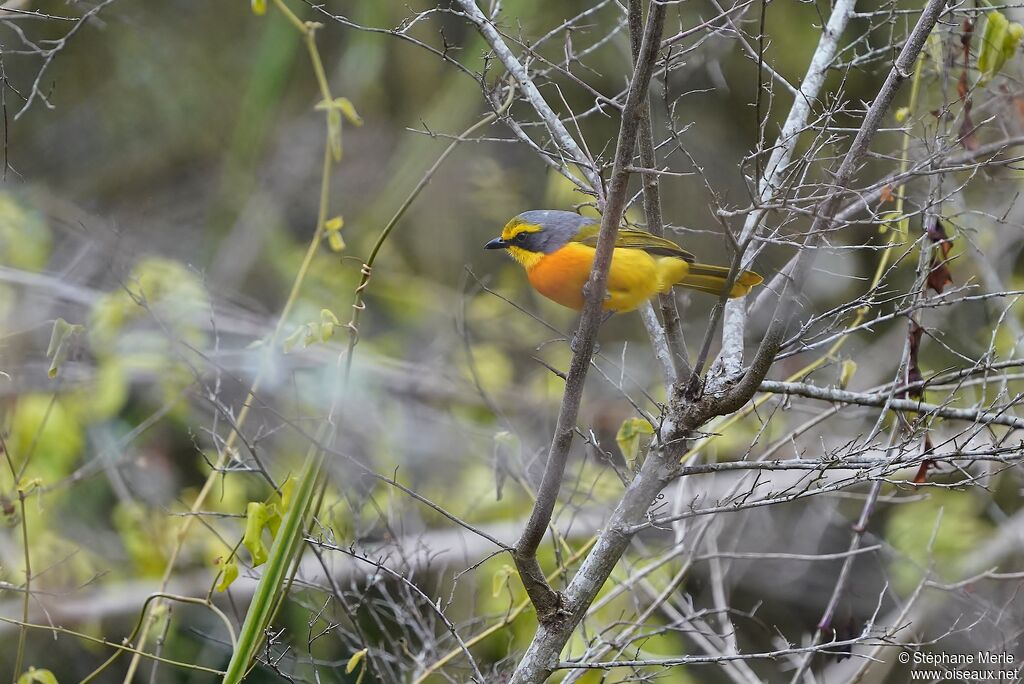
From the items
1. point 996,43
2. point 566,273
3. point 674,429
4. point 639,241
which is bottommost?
point 674,429

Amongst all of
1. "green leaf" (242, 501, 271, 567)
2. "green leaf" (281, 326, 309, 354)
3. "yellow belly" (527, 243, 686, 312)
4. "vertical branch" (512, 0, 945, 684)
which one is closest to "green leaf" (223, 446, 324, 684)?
"green leaf" (242, 501, 271, 567)

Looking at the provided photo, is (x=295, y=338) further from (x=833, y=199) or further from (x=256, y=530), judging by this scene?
(x=833, y=199)

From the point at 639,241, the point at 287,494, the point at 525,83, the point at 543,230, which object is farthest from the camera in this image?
the point at 543,230

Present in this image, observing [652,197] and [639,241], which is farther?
[639,241]

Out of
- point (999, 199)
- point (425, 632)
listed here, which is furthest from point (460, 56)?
point (425, 632)

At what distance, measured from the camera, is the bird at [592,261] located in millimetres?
1938

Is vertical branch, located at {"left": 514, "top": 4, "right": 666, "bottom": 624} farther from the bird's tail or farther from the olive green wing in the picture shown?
the bird's tail

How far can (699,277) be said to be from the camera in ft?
7.44

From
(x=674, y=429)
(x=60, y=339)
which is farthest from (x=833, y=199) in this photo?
(x=60, y=339)

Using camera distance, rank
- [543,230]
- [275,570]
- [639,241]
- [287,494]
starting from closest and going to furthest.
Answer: [275,570]
[287,494]
[639,241]
[543,230]

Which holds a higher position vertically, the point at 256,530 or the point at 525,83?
the point at 525,83

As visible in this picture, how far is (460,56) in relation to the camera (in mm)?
4539

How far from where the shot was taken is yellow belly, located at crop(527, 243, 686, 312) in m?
1.93

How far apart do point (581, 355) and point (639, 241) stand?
25.5 inches
